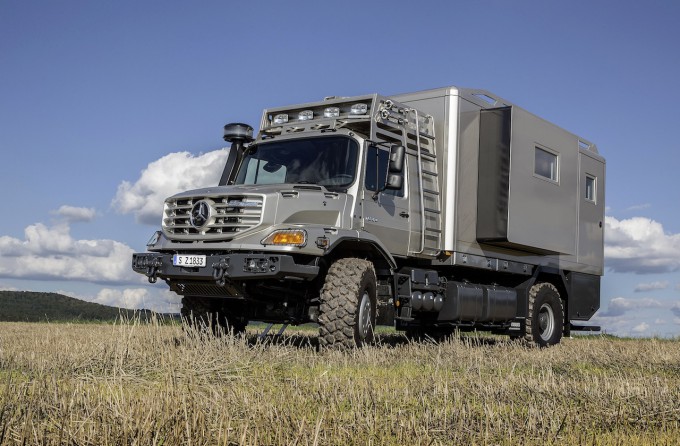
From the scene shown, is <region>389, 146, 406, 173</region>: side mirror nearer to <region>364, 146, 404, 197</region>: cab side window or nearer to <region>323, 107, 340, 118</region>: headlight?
<region>364, 146, 404, 197</region>: cab side window

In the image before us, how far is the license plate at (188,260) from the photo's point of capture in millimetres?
9852

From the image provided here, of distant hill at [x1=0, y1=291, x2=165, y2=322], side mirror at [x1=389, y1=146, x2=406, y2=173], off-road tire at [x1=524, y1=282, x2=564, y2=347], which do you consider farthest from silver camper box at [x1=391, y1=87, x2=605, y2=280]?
distant hill at [x1=0, y1=291, x2=165, y2=322]

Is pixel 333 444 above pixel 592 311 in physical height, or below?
below

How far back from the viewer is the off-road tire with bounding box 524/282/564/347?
47.6 ft

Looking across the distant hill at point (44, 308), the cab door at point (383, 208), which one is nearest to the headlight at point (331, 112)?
the cab door at point (383, 208)

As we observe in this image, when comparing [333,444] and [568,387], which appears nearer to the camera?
[333,444]

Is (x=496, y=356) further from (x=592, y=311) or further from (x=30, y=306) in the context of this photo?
(x=30, y=306)

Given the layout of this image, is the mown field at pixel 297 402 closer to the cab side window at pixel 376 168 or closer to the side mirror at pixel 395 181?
the side mirror at pixel 395 181

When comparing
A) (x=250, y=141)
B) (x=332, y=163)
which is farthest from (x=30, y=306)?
(x=332, y=163)

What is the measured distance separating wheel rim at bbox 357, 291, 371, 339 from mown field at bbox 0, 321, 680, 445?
55.6 inches

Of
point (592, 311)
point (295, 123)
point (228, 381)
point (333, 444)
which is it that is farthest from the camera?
point (592, 311)

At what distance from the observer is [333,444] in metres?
3.96

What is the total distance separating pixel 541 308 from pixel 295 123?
21.2 ft

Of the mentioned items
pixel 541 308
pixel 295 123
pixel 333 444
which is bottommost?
pixel 333 444
